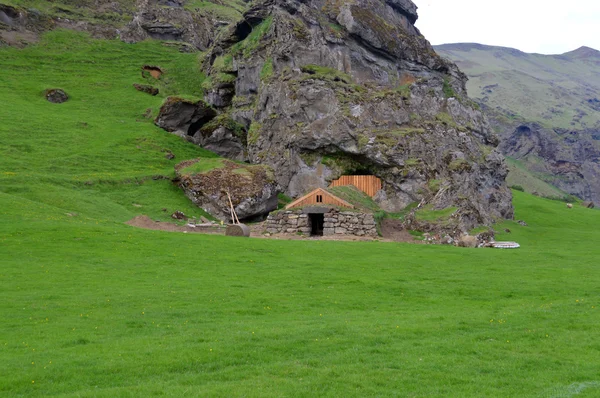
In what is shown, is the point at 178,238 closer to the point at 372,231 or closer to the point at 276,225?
the point at 276,225

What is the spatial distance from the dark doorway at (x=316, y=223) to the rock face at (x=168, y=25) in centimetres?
7866

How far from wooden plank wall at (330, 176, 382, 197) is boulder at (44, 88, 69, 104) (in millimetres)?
47074

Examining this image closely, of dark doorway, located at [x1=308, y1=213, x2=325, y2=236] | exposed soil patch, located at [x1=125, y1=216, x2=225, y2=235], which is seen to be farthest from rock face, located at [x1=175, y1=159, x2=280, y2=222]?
dark doorway, located at [x1=308, y1=213, x2=325, y2=236]

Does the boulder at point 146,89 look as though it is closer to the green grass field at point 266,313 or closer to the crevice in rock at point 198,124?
the crevice in rock at point 198,124

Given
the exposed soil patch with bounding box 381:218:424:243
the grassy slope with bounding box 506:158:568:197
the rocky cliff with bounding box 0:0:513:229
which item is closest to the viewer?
the exposed soil patch with bounding box 381:218:424:243

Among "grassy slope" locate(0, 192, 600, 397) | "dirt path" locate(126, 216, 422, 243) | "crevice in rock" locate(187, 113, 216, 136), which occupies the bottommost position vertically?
"dirt path" locate(126, 216, 422, 243)

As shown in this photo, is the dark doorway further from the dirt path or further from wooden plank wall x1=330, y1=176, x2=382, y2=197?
wooden plank wall x1=330, y1=176, x2=382, y2=197

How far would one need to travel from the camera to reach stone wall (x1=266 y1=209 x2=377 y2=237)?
49688 mm

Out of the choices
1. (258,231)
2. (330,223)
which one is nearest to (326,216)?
(330,223)

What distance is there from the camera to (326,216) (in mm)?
50531

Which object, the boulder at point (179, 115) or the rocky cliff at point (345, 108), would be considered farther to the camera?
the boulder at point (179, 115)

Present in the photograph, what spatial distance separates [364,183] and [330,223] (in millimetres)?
14496

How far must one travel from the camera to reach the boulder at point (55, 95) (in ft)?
270

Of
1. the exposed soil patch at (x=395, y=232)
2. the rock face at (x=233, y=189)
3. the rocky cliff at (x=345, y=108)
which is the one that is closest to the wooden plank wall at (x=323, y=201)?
the exposed soil patch at (x=395, y=232)
